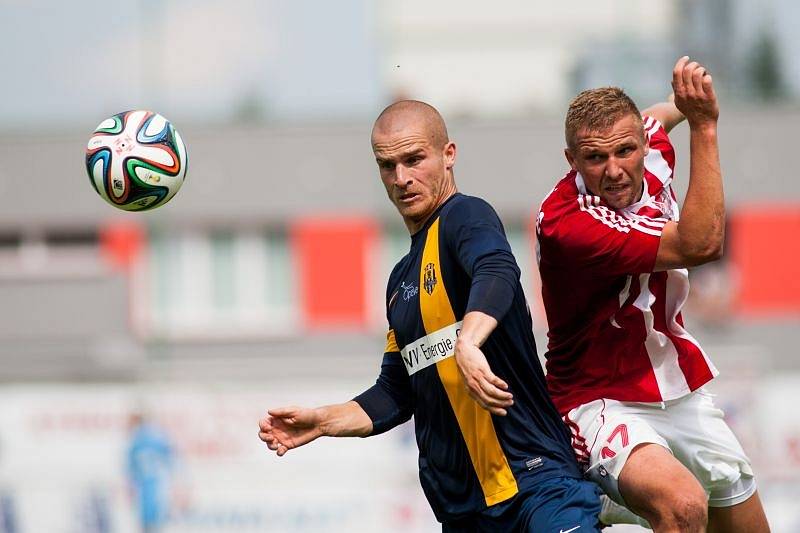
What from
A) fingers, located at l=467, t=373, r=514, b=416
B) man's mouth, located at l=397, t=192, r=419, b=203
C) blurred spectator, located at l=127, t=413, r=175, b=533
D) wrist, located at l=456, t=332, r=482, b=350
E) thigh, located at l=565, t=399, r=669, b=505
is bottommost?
blurred spectator, located at l=127, t=413, r=175, b=533

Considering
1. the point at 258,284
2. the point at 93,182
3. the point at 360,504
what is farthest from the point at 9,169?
the point at 93,182

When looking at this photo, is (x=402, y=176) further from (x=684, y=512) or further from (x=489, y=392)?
(x=684, y=512)

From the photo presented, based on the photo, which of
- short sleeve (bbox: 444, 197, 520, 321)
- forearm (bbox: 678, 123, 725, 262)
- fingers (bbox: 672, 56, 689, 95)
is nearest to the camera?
short sleeve (bbox: 444, 197, 520, 321)

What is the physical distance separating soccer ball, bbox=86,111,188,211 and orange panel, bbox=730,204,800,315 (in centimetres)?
2110

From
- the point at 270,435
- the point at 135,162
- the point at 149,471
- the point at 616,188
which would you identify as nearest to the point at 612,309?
the point at 616,188

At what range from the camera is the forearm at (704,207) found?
5.02 m

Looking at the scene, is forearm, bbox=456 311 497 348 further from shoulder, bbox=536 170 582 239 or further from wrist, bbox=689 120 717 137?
wrist, bbox=689 120 717 137

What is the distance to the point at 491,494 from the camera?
526 cm

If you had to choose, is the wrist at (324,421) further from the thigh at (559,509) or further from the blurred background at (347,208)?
the blurred background at (347,208)

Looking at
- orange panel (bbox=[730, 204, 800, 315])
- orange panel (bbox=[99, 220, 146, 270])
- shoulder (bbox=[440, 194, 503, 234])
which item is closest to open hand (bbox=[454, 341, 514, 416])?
shoulder (bbox=[440, 194, 503, 234])

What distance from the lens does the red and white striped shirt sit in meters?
5.35

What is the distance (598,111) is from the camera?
5.23 m

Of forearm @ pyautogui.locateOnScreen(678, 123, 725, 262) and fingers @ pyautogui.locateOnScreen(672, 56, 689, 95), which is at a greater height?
fingers @ pyautogui.locateOnScreen(672, 56, 689, 95)

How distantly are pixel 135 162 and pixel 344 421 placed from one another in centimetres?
169
